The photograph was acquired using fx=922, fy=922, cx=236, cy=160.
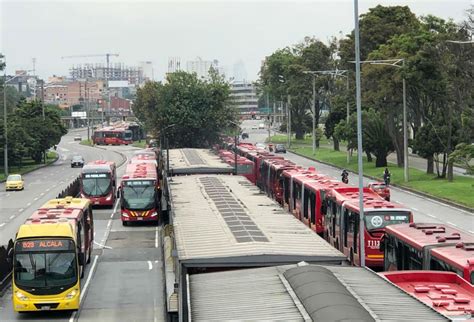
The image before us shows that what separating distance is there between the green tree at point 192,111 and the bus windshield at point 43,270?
213 ft

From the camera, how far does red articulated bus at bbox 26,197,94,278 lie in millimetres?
26375

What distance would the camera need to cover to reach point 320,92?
4156 inches

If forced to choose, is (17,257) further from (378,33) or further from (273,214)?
(378,33)

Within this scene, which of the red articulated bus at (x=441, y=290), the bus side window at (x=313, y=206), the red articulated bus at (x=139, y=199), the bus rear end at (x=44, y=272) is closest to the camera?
the red articulated bus at (x=441, y=290)

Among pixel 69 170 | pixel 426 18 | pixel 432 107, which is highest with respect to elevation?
pixel 426 18

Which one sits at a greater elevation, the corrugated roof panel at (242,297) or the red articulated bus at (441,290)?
the corrugated roof panel at (242,297)

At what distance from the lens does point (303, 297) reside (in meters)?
11.7

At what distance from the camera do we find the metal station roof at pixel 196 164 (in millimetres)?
45062

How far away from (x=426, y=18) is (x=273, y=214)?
141 ft

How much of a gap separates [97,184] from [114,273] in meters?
20.5

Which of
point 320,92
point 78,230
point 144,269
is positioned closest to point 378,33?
point 320,92

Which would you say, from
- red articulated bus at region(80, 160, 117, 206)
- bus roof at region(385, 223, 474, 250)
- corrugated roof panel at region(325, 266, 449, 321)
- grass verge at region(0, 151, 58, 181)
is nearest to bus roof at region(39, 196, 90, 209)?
bus roof at region(385, 223, 474, 250)

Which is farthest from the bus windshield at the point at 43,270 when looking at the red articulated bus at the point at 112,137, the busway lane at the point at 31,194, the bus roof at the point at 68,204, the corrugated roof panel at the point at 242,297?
the red articulated bus at the point at 112,137

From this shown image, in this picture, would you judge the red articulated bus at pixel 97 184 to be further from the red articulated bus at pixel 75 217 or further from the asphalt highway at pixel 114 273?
the red articulated bus at pixel 75 217
